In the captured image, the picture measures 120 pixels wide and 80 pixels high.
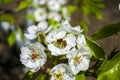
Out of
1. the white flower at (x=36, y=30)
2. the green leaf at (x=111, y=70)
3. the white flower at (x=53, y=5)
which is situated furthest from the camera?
the white flower at (x=53, y=5)

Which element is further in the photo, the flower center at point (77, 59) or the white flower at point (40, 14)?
the white flower at point (40, 14)

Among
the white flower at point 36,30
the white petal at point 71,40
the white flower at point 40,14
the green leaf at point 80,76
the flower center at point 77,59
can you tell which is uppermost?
the white flower at point 36,30

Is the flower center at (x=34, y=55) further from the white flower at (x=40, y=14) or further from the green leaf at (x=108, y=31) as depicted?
the white flower at (x=40, y=14)

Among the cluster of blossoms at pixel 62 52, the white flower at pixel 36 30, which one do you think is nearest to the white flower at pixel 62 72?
the cluster of blossoms at pixel 62 52

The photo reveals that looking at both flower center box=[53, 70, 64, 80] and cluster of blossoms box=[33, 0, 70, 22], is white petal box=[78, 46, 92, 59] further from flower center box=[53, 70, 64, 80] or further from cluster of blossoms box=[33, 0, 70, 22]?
cluster of blossoms box=[33, 0, 70, 22]

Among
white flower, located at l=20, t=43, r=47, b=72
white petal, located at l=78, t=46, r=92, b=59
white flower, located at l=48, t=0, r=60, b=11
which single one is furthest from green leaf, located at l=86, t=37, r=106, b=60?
white flower, located at l=48, t=0, r=60, b=11

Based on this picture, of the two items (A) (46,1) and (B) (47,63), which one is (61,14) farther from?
(B) (47,63)

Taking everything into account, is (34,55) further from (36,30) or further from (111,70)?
(111,70)
